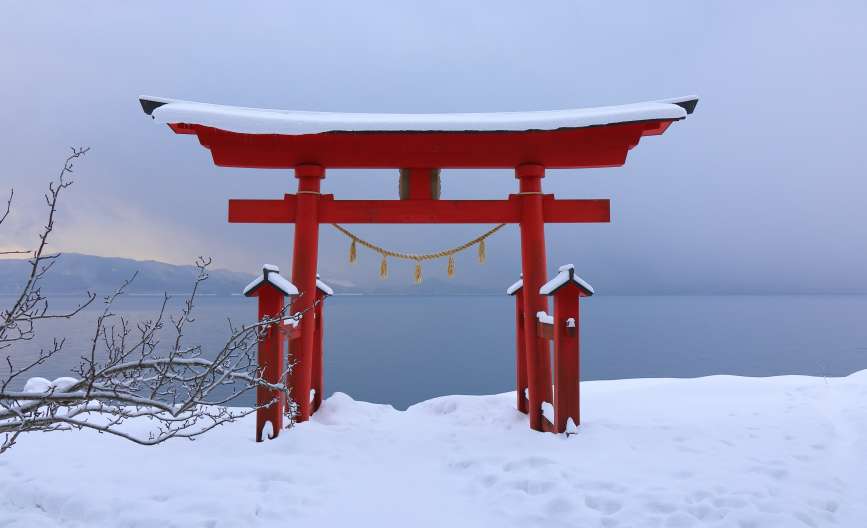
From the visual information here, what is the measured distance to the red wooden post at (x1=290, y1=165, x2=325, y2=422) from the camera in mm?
5820

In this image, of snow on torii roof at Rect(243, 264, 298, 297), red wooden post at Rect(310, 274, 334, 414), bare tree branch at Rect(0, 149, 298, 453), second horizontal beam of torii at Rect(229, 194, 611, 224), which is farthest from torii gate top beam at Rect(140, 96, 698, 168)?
bare tree branch at Rect(0, 149, 298, 453)

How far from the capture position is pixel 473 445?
5086mm

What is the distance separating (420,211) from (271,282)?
202 centimetres

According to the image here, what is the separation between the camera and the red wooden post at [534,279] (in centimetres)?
583

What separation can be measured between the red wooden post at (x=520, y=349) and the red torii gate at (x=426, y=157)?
706 mm

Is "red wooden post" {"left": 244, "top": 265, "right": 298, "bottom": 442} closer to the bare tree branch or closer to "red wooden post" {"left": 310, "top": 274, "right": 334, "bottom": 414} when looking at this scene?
"red wooden post" {"left": 310, "top": 274, "right": 334, "bottom": 414}

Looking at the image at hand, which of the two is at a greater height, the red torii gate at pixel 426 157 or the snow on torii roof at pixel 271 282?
the red torii gate at pixel 426 157

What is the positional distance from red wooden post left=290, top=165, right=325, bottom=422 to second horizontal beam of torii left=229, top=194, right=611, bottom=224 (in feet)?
0.45

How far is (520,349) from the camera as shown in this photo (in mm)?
6965

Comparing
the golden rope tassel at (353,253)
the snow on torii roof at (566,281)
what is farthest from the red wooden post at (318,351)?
the snow on torii roof at (566,281)

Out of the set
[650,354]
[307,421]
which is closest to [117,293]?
[307,421]

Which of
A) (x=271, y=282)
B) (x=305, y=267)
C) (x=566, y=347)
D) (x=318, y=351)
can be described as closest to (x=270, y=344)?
(x=271, y=282)

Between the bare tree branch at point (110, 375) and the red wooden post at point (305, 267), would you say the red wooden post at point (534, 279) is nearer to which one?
the red wooden post at point (305, 267)

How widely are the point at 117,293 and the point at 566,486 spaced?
3350mm
